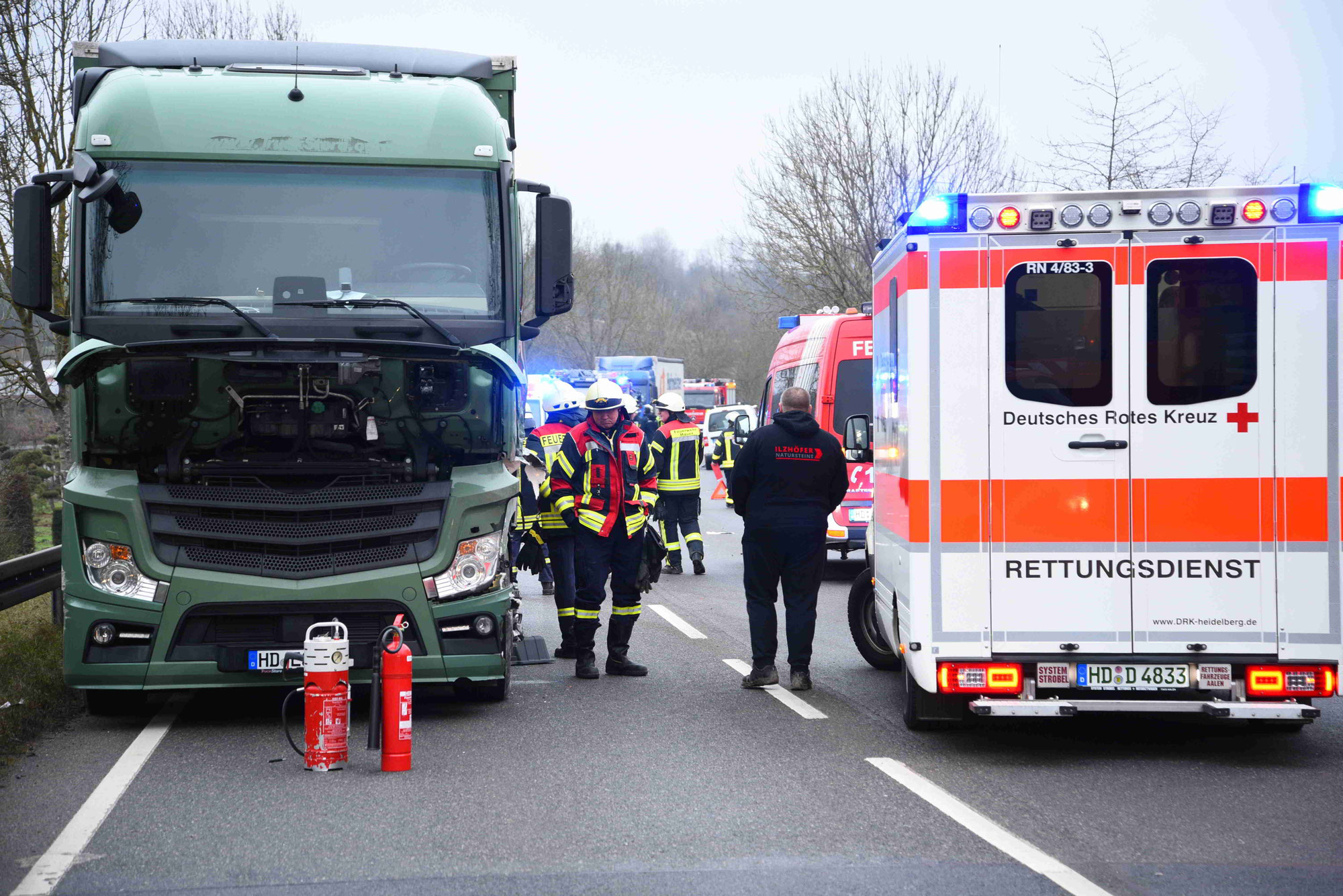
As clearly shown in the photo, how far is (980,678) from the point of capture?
6863 mm

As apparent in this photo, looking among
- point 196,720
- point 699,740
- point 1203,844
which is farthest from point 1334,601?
point 196,720

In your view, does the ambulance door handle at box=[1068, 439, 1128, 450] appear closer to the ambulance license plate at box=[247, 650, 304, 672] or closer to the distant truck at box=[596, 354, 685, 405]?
the ambulance license plate at box=[247, 650, 304, 672]

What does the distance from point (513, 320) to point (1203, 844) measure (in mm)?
4593

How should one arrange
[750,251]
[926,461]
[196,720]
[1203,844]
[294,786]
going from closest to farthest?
1. [1203,844]
2. [294,786]
3. [926,461]
4. [196,720]
5. [750,251]

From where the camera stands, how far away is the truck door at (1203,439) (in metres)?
6.72

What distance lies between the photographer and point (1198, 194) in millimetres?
6766

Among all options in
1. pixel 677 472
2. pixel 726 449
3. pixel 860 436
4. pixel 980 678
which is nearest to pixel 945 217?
pixel 980 678

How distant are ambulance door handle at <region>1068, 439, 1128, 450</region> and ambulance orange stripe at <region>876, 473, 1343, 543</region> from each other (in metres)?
0.16

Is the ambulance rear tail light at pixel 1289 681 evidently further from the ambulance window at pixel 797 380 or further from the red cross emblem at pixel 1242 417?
the ambulance window at pixel 797 380

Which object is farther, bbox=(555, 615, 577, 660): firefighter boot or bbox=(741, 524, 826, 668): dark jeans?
bbox=(555, 615, 577, 660): firefighter boot

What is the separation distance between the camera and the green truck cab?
24.6 ft

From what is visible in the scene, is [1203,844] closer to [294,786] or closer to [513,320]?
[294,786]

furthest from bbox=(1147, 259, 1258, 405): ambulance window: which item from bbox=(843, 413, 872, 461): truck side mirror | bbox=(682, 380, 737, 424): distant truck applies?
bbox=(682, 380, 737, 424): distant truck

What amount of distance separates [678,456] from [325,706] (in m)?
9.75
